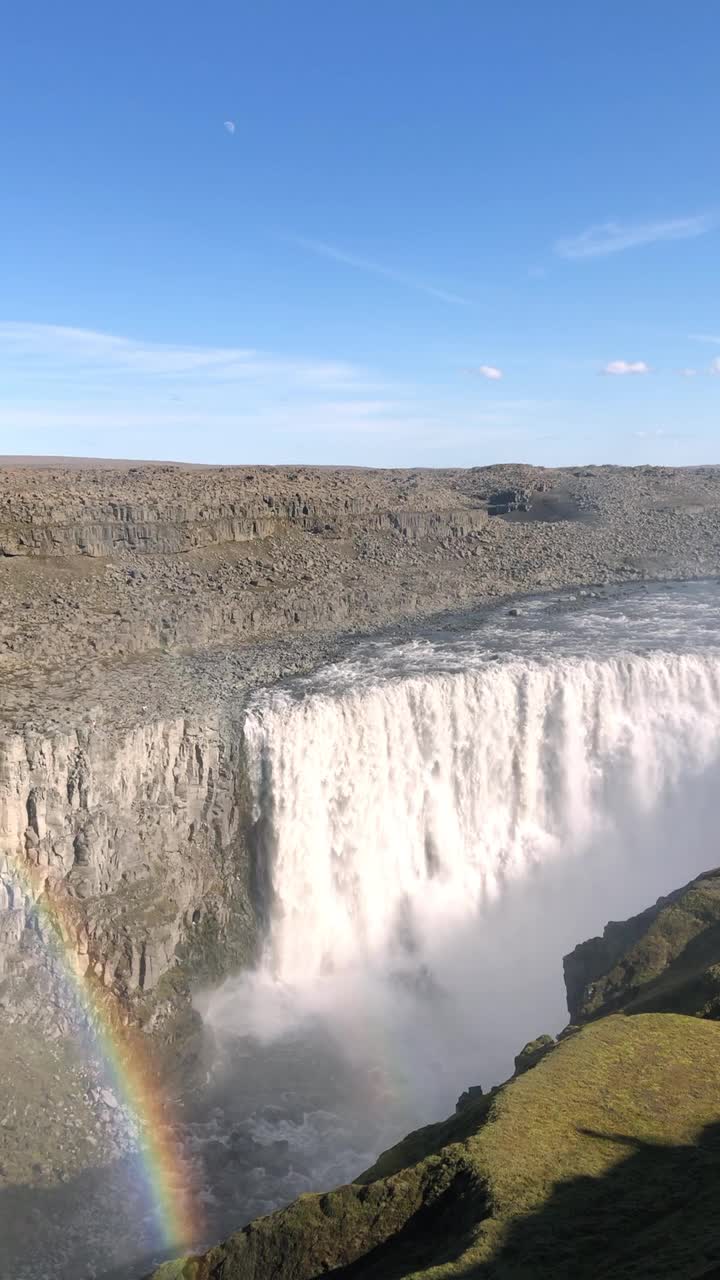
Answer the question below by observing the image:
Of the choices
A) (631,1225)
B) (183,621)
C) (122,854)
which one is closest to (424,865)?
(122,854)

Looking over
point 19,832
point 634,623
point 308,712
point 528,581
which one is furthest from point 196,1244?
point 528,581

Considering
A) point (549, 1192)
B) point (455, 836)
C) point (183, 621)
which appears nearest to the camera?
point (549, 1192)

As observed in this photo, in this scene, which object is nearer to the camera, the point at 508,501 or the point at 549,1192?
the point at 549,1192

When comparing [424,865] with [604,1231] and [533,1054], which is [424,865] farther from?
[604,1231]

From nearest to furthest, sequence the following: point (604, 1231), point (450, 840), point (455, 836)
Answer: point (604, 1231) < point (450, 840) < point (455, 836)

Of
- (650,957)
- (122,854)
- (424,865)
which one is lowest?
(424,865)
